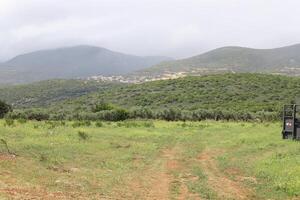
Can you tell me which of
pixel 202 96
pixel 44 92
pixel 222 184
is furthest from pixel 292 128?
pixel 44 92

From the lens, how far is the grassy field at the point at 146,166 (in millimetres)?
16188

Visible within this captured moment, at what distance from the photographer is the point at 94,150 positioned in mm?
25469

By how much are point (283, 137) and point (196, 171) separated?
38.7 feet

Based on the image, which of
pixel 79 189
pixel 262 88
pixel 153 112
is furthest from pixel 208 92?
pixel 79 189

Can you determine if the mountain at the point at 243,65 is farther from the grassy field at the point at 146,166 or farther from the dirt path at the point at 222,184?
the dirt path at the point at 222,184

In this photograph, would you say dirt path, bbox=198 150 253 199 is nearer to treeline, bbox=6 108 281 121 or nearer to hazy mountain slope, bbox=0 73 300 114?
treeline, bbox=6 108 281 121

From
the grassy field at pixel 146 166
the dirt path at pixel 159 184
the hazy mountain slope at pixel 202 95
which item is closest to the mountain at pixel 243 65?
the hazy mountain slope at pixel 202 95

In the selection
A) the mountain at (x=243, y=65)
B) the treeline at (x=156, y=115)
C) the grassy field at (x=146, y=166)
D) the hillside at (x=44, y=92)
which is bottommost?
the hillside at (x=44, y=92)

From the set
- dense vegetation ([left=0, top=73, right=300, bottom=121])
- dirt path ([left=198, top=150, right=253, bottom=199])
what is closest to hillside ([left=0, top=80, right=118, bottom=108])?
dense vegetation ([left=0, top=73, right=300, bottom=121])

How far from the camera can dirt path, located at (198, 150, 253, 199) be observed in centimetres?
1638

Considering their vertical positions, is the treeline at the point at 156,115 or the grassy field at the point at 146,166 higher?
the grassy field at the point at 146,166

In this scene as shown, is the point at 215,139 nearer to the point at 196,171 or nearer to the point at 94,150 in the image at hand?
the point at 94,150

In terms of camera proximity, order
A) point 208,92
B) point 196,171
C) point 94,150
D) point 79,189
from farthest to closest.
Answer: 1. point 208,92
2. point 94,150
3. point 196,171
4. point 79,189

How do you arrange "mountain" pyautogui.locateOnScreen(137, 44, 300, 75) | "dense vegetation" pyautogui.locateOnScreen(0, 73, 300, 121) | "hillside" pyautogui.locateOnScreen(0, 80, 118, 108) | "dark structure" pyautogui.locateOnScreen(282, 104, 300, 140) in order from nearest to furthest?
1. "dark structure" pyautogui.locateOnScreen(282, 104, 300, 140)
2. "dense vegetation" pyautogui.locateOnScreen(0, 73, 300, 121)
3. "hillside" pyautogui.locateOnScreen(0, 80, 118, 108)
4. "mountain" pyautogui.locateOnScreen(137, 44, 300, 75)
